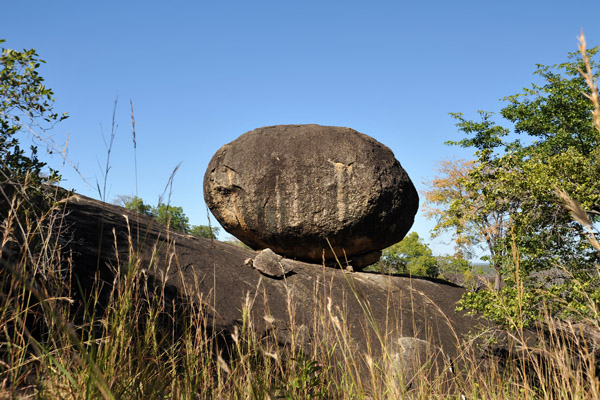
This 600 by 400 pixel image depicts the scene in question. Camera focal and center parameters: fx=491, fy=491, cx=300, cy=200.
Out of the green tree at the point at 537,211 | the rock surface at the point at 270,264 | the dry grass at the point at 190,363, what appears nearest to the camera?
the dry grass at the point at 190,363

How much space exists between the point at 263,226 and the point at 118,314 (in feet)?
32.3

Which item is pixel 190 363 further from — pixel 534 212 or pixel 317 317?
pixel 534 212

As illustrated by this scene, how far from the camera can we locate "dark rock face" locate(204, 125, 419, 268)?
465 inches

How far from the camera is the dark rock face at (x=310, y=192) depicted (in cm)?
1180

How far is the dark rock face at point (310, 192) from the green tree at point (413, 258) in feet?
34.8

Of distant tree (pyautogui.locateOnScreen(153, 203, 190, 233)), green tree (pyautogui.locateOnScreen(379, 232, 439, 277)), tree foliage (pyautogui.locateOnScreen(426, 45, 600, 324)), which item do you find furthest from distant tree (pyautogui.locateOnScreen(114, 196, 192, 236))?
green tree (pyautogui.locateOnScreen(379, 232, 439, 277))

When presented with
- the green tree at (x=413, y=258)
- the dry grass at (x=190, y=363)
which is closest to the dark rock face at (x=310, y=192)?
the dry grass at (x=190, y=363)

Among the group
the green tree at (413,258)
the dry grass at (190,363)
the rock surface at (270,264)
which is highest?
the green tree at (413,258)

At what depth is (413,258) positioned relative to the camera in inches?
958

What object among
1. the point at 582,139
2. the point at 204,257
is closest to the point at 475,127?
the point at 582,139

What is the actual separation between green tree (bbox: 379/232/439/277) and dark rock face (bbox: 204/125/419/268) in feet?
34.8

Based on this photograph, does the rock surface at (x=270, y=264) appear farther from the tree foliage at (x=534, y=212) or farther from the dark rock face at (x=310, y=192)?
the tree foliage at (x=534, y=212)

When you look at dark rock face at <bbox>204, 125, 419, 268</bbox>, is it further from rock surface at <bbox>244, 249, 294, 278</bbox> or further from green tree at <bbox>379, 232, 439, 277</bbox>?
green tree at <bbox>379, 232, 439, 277</bbox>

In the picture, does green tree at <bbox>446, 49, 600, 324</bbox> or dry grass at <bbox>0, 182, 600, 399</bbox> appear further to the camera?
green tree at <bbox>446, 49, 600, 324</bbox>
